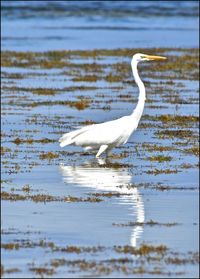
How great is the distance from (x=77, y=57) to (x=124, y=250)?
2899 centimetres

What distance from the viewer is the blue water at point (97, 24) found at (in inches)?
1898

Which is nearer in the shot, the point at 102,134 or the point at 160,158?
the point at 160,158

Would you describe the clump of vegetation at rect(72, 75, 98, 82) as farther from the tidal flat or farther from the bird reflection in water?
the bird reflection in water

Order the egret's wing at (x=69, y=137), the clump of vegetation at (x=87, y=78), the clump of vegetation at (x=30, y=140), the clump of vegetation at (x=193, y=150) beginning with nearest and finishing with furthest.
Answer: the egret's wing at (x=69, y=137) → the clump of vegetation at (x=193, y=150) → the clump of vegetation at (x=30, y=140) → the clump of vegetation at (x=87, y=78)

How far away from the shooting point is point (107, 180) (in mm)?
16391

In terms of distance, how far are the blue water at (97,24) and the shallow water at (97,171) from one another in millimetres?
7580

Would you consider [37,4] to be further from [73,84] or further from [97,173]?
[97,173]

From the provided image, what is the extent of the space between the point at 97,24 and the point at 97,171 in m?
45.6

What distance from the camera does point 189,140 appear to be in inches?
811

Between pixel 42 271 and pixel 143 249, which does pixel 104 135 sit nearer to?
pixel 143 249

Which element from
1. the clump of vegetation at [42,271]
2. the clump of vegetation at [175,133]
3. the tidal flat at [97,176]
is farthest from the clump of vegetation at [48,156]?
the clump of vegetation at [42,271]

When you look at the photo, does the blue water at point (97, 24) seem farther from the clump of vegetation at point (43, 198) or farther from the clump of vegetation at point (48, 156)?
the clump of vegetation at point (43, 198)

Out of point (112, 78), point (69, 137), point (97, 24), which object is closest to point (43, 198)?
point (69, 137)

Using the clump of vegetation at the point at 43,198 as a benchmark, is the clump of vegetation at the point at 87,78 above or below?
above
